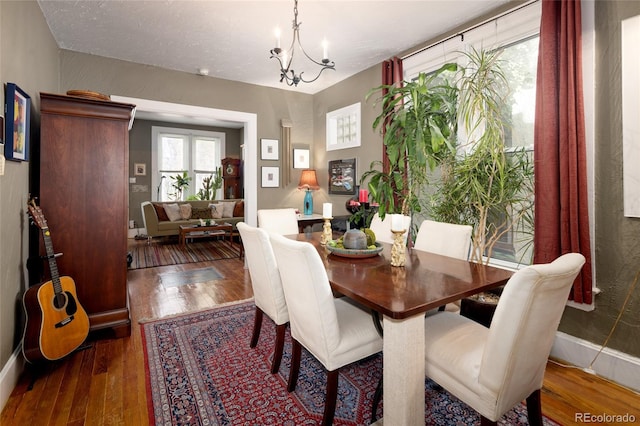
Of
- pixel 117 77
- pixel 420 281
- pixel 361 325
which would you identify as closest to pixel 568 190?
pixel 420 281

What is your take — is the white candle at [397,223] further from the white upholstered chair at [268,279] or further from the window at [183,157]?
the window at [183,157]

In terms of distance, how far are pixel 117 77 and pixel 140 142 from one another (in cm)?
434

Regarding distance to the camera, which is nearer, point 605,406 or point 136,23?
point 605,406

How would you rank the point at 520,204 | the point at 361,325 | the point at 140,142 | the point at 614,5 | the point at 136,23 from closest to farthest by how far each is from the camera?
the point at 361,325 < the point at 614,5 < the point at 520,204 < the point at 136,23 < the point at 140,142

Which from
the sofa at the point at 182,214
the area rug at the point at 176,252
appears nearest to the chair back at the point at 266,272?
the area rug at the point at 176,252

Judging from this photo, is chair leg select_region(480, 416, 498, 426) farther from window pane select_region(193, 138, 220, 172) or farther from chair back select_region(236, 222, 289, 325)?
window pane select_region(193, 138, 220, 172)

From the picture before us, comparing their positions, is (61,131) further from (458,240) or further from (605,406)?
(605,406)

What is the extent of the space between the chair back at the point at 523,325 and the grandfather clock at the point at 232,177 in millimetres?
7568

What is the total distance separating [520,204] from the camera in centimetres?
249

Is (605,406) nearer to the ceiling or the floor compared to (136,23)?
nearer to the floor

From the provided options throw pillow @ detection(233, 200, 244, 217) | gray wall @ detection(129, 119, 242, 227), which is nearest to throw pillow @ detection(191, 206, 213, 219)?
throw pillow @ detection(233, 200, 244, 217)

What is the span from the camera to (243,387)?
6.11ft

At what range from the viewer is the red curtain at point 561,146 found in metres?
2.04

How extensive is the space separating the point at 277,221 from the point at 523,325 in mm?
2264
